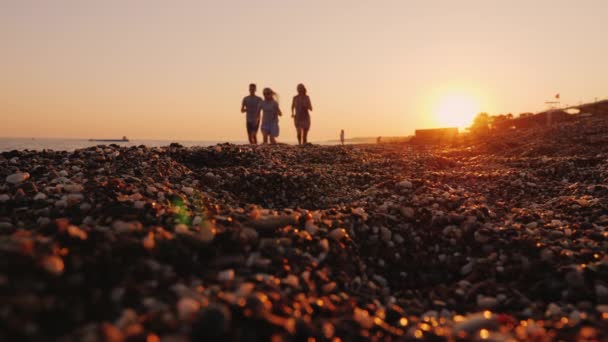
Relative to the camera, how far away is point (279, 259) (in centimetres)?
261

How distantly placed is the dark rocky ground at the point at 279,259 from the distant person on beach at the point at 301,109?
34.1ft


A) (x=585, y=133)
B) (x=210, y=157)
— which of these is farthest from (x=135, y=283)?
(x=585, y=133)

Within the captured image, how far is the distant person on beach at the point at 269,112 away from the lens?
1579 cm

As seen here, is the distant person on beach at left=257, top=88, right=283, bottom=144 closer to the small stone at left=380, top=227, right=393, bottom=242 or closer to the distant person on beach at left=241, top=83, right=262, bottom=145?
the distant person on beach at left=241, top=83, right=262, bottom=145

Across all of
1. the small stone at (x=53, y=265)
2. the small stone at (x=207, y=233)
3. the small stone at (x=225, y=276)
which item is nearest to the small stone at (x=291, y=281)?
the small stone at (x=225, y=276)

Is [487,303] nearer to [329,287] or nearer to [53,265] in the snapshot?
[329,287]

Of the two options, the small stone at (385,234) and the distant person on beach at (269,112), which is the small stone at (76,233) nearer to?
the small stone at (385,234)

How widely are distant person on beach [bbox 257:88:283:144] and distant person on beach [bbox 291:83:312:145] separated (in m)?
0.73

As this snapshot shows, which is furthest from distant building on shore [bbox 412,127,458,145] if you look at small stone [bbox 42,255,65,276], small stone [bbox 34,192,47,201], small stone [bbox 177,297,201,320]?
small stone [bbox 42,255,65,276]

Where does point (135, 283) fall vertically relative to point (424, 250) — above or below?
above

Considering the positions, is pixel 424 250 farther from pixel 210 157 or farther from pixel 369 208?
pixel 210 157

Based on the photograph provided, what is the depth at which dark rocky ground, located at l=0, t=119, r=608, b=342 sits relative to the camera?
178 cm

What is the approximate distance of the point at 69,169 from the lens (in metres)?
4.94

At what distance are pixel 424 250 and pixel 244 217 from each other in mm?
1673
